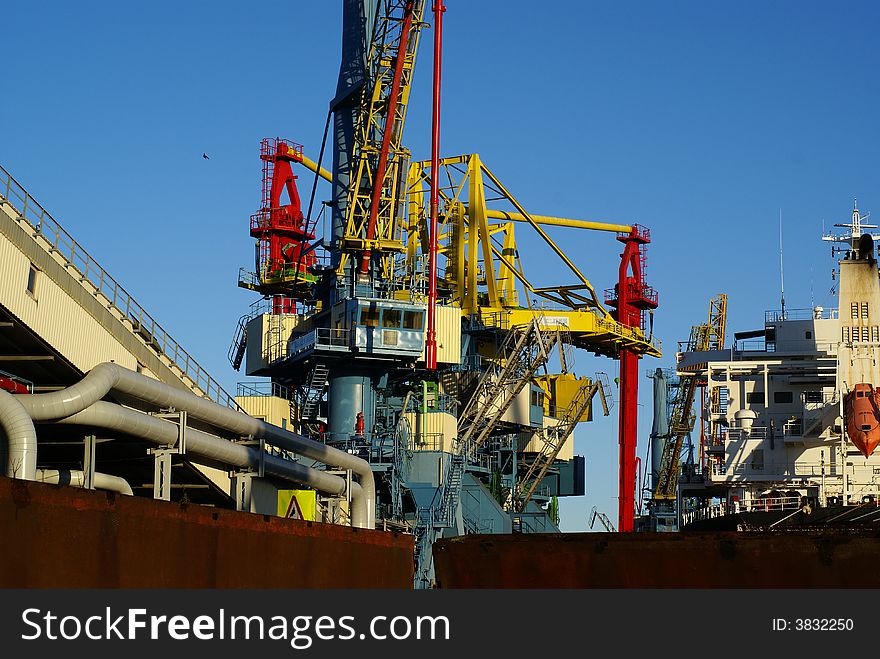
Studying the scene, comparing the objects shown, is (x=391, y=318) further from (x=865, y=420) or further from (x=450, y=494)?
(x=865, y=420)

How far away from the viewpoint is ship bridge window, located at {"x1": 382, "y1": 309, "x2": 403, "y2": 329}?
7388 cm

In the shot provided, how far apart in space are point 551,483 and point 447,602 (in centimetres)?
7787

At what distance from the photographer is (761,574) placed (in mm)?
21078

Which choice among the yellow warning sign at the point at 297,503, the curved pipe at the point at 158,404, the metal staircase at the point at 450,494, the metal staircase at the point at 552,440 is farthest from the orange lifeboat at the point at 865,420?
the metal staircase at the point at 552,440

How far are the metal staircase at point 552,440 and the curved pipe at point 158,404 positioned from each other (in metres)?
30.7

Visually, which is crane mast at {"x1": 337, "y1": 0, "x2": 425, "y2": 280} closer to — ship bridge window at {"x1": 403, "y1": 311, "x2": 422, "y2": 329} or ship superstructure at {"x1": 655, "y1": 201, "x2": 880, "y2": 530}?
ship bridge window at {"x1": 403, "y1": 311, "x2": 422, "y2": 329}

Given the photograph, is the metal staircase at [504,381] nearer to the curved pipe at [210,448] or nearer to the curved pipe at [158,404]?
the curved pipe at [210,448]

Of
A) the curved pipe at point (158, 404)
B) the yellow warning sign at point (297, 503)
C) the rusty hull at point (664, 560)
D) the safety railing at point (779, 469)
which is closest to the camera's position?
the rusty hull at point (664, 560)

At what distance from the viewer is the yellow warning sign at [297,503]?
46.8 metres

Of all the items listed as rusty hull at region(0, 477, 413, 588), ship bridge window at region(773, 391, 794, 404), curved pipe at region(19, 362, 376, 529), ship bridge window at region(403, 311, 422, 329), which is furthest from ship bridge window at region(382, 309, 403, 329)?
rusty hull at region(0, 477, 413, 588)

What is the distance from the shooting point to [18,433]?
29.4 metres

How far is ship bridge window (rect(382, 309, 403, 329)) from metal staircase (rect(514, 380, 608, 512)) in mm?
15876

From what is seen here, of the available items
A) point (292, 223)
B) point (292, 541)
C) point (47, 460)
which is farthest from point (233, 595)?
point (292, 223)

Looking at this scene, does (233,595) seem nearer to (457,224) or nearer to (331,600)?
(331,600)
